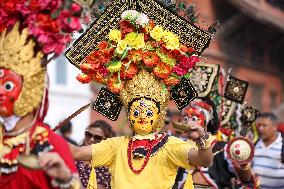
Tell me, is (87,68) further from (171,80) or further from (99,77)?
(171,80)

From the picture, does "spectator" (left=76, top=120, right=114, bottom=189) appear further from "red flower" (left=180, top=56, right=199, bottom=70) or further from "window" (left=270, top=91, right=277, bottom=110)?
"window" (left=270, top=91, right=277, bottom=110)

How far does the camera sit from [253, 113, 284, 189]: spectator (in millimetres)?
9898

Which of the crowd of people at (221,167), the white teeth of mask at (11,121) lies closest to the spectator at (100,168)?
the crowd of people at (221,167)

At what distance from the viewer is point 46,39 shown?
15.8 ft

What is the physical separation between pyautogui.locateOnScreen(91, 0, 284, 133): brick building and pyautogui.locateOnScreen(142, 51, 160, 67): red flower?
1487cm

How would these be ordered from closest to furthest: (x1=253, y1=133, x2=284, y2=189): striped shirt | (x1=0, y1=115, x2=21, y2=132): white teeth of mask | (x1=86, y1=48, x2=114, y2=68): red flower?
1. (x1=0, y1=115, x2=21, y2=132): white teeth of mask
2. (x1=86, y1=48, x2=114, y2=68): red flower
3. (x1=253, y1=133, x2=284, y2=189): striped shirt

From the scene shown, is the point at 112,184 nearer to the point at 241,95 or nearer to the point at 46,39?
the point at 46,39

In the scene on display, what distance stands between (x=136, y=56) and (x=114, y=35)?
0.26m

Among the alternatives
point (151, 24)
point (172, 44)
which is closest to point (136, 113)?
point (172, 44)

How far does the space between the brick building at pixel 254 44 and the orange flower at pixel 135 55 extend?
14851 mm

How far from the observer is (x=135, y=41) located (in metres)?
6.76

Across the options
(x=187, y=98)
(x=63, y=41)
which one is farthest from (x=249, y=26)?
(x=63, y=41)

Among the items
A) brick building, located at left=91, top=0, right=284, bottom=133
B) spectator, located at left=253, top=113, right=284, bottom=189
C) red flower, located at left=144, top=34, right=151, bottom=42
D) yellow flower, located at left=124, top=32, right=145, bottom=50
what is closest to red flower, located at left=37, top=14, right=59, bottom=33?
yellow flower, located at left=124, top=32, right=145, bottom=50

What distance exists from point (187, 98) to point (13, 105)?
8.42 ft
